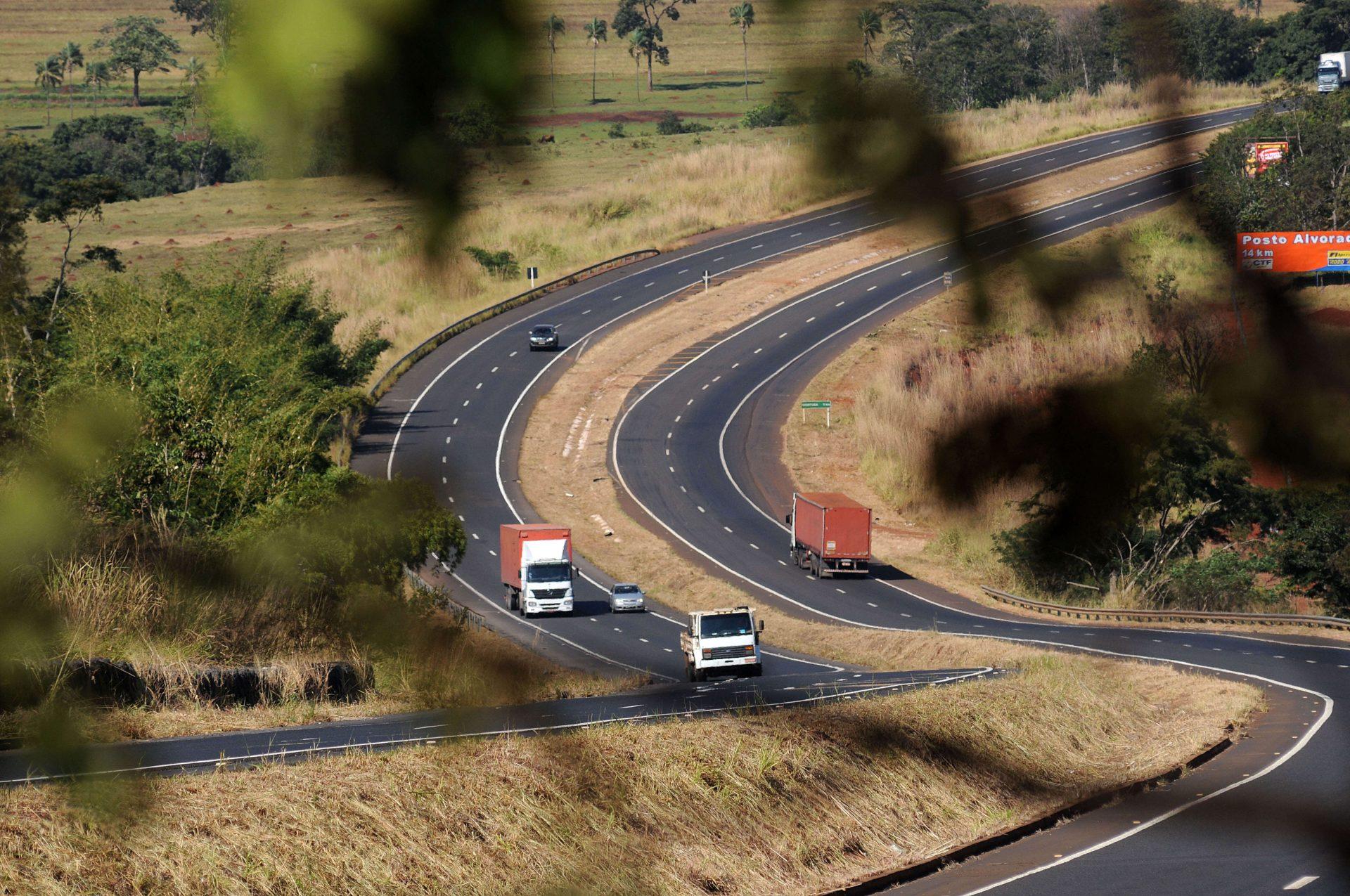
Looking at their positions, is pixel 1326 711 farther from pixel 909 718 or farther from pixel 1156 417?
pixel 1156 417

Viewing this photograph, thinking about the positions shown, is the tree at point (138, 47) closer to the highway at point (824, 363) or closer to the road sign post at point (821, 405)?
the highway at point (824, 363)

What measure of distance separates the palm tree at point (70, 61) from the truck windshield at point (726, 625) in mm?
20452

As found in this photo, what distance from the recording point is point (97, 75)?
1950mm

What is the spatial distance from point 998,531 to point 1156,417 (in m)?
0.32

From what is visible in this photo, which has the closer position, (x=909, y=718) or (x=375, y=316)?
(x=375, y=316)

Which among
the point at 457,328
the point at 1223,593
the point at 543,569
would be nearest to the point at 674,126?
the point at 457,328

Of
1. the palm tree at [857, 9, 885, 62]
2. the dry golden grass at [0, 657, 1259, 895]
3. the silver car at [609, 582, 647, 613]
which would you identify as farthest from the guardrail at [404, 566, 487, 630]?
the silver car at [609, 582, 647, 613]

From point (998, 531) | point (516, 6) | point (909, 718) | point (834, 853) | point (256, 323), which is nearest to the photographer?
point (516, 6)

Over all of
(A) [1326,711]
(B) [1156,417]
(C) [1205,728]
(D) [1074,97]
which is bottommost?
(A) [1326,711]

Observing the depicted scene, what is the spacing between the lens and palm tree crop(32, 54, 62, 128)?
6.76 ft

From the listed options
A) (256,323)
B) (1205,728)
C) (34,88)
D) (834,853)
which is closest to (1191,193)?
(34,88)

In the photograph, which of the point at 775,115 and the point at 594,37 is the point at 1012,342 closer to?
the point at 775,115

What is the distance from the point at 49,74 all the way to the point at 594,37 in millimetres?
1000

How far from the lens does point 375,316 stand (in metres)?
2.23
